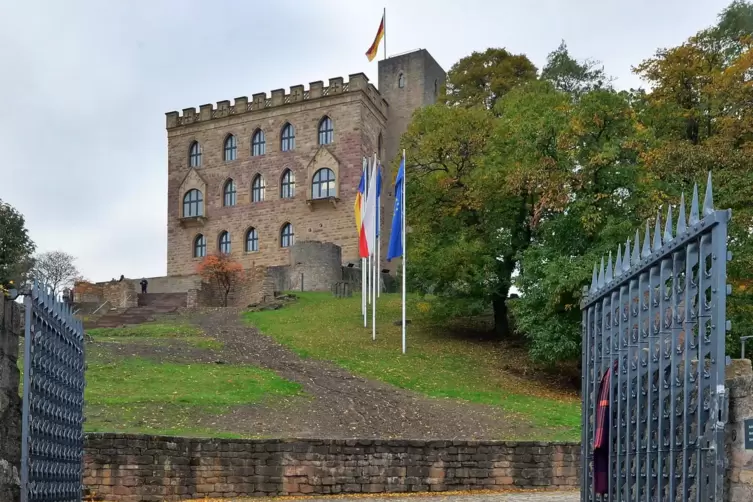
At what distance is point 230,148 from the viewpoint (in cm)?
4762

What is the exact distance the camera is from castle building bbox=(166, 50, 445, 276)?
43.7 metres

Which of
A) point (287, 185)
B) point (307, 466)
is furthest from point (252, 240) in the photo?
point (307, 466)

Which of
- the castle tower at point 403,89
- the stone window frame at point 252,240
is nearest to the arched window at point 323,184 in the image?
the castle tower at point 403,89

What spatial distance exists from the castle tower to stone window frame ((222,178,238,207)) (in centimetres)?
979

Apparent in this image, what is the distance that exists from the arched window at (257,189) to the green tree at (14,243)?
1328cm

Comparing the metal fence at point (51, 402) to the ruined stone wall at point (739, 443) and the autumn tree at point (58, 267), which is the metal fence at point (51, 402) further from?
the autumn tree at point (58, 267)

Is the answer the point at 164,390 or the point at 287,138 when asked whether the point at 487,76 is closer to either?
the point at 287,138

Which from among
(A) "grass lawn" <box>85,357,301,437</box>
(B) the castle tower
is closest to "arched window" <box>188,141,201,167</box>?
(B) the castle tower

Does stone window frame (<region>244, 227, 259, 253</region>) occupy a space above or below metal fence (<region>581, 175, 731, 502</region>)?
above

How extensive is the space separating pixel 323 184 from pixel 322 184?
0.07m

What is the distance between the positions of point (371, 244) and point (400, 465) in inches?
564

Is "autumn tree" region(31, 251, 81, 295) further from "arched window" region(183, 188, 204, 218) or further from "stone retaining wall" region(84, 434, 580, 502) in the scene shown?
"stone retaining wall" region(84, 434, 580, 502)

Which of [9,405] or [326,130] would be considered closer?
[9,405]

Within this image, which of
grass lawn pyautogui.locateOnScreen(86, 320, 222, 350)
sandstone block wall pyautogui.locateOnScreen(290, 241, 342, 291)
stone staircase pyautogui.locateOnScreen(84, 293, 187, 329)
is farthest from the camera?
sandstone block wall pyautogui.locateOnScreen(290, 241, 342, 291)
